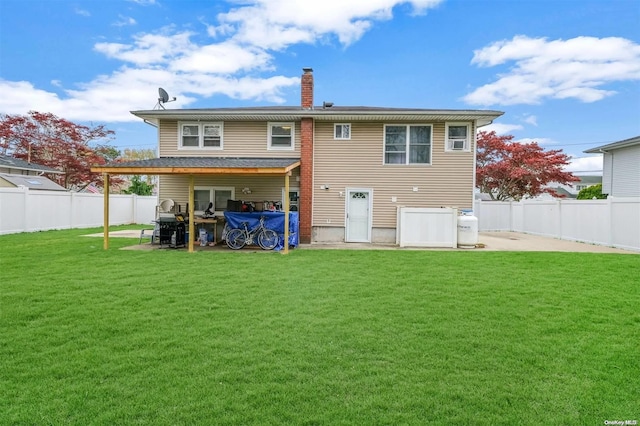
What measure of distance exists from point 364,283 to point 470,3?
1185 cm

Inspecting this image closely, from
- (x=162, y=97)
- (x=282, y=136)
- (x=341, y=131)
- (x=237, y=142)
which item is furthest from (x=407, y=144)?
(x=162, y=97)

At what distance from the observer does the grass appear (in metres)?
Result: 2.61

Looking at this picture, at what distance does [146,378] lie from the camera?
300 cm

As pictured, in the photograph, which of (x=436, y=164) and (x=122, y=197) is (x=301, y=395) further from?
(x=122, y=197)

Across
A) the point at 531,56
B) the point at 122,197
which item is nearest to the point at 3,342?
the point at 122,197

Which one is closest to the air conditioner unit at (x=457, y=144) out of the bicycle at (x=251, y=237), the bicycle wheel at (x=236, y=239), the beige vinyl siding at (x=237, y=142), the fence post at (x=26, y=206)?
the beige vinyl siding at (x=237, y=142)

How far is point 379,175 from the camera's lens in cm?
1261

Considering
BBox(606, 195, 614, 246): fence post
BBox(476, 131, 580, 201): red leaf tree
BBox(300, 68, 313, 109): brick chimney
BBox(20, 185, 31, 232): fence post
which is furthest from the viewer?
BBox(476, 131, 580, 201): red leaf tree

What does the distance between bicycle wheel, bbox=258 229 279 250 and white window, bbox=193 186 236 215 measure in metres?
2.57

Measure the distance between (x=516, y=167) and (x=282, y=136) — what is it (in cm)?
1539

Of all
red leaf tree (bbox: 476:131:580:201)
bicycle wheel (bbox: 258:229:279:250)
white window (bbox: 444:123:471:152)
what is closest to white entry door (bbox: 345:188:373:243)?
bicycle wheel (bbox: 258:229:279:250)

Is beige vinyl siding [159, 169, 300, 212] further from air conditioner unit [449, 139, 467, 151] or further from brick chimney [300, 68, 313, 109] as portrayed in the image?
air conditioner unit [449, 139, 467, 151]

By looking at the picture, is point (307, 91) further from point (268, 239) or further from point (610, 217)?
point (610, 217)

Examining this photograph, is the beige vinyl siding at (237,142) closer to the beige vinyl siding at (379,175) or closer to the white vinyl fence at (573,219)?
the beige vinyl siding at (379,175)
